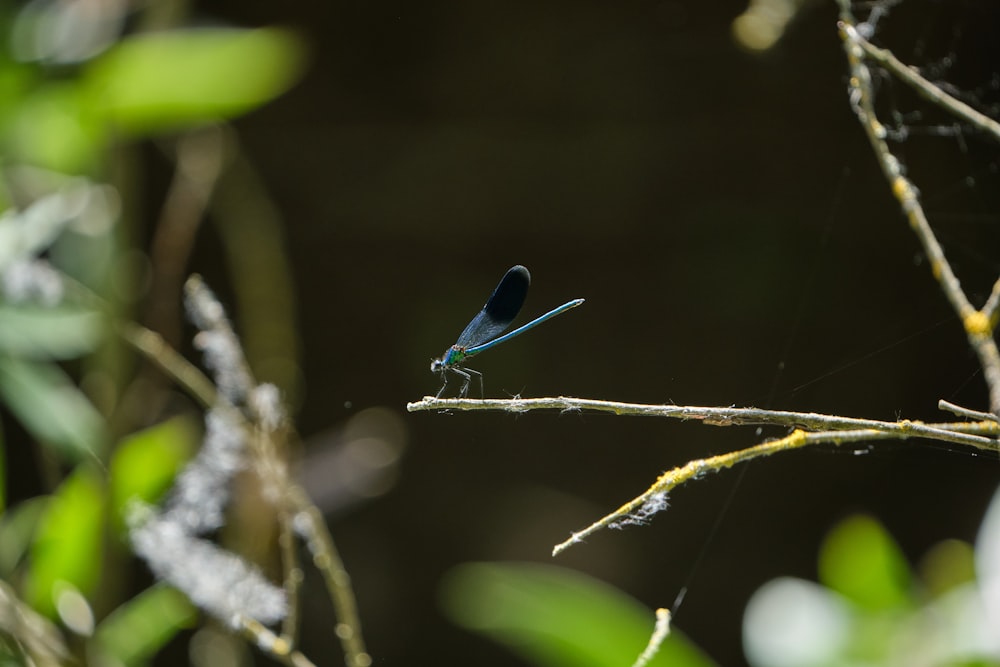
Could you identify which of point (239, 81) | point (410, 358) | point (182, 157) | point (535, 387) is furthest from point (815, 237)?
point (182, 157)

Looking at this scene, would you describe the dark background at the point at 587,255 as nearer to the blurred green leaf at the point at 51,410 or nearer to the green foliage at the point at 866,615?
the green foliage at the point at 866,615

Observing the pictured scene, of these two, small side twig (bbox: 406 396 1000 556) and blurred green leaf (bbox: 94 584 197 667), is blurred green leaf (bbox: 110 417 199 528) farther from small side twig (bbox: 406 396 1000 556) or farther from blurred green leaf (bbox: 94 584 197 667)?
small side twig (bbox: 406 396 1000 556)

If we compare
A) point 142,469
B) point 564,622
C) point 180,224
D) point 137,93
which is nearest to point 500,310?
point 564,622

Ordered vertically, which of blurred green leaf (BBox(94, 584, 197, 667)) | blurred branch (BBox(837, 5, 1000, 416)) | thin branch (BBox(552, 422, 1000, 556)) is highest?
blurred branch (BBox(837, 5, 1000, 416))

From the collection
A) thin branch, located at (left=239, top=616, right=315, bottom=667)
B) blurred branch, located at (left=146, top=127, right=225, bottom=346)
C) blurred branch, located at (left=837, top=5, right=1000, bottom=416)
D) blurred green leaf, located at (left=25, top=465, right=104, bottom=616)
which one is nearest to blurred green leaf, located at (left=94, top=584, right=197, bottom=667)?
blurred green leaf, located at (left=25, top=465, right=104, bottom=616)

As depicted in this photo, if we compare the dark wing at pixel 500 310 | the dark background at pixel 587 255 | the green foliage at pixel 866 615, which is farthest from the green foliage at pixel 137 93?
the green foliage at pixel 866 615
